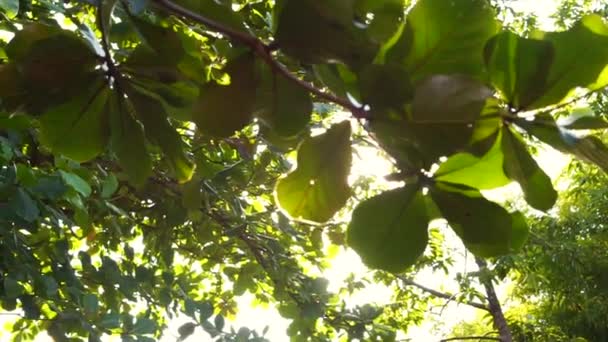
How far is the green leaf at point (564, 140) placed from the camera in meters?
0.39

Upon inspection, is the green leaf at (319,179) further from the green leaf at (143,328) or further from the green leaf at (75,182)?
the green leaf at (143,328)

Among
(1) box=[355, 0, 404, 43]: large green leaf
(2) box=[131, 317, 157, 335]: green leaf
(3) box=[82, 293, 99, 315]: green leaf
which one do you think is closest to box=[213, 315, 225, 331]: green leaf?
(2) box=[131, 317, 157, 335]: green leaf

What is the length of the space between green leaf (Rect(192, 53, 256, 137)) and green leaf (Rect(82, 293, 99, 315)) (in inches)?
37.8

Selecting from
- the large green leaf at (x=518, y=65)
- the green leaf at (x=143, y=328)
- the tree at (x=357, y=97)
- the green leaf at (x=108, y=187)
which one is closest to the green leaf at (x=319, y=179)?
the tree at (x=357, y=97)

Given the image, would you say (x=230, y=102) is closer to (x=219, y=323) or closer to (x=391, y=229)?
(x=391, y=229)

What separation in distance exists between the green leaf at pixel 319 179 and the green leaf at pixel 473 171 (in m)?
0.07

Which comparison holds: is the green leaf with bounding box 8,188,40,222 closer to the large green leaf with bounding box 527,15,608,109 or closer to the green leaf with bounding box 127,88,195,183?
the green leaf with bounding box 127,88,195,183

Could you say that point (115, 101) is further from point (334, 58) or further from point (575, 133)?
point (575, 133)

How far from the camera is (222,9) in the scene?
446 mm

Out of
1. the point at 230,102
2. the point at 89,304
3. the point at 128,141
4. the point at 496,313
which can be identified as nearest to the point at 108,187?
the point at 89,304

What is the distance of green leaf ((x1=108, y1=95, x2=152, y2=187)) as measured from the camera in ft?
1.66

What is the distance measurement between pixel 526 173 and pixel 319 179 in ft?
0.46

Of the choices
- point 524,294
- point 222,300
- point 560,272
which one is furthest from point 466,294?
point 222,300

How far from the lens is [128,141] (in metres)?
0.53
